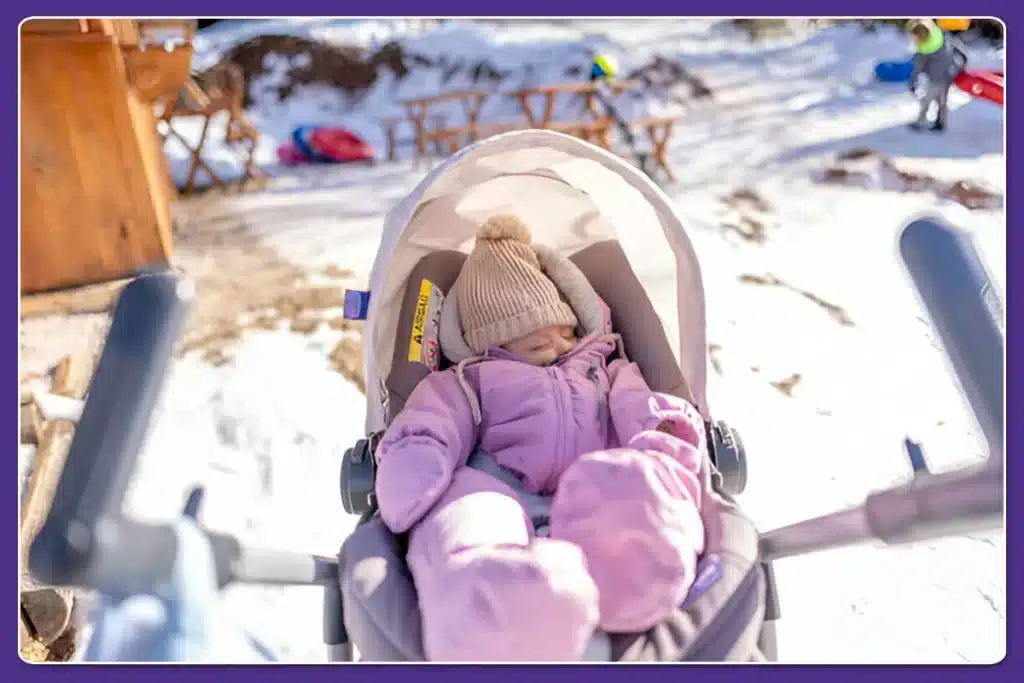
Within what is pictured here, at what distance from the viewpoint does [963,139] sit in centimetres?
216

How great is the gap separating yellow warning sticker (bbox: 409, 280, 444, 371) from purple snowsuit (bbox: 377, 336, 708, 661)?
0.23 feet

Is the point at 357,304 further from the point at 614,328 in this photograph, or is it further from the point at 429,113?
the point at 429,113

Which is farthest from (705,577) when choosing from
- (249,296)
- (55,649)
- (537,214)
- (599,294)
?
(249,296)

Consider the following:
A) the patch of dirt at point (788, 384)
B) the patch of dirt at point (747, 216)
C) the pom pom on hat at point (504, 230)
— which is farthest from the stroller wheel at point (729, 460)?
the patch of dirt at point (747, 216)

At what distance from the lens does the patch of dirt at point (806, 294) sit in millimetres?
2152

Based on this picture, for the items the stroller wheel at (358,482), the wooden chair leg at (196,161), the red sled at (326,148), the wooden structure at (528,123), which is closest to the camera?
the stroller wheel at (358,482)

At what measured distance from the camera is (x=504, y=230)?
1356 mm

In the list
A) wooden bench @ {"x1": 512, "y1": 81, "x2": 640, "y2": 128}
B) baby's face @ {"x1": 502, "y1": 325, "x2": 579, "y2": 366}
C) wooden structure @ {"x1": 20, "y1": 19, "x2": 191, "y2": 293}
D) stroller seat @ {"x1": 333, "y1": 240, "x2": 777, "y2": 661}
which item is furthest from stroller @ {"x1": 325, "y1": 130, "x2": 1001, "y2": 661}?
wooden bench @ {"x1": 512, "y1": 81, "x2": 640, "y2": 128}

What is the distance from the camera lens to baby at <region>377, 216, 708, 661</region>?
874 millimetres

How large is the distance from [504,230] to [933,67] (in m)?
1.21

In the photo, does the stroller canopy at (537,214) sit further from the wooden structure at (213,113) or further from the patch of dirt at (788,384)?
the wooden structure at (213,113)

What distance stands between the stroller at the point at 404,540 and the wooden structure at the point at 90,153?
33.0 inches

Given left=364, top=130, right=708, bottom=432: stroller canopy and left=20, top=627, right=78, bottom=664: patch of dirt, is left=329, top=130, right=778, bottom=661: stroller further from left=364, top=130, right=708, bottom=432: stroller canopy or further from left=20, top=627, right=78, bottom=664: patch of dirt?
left=20, top=627, right=78, bottom=664: patch of dirt

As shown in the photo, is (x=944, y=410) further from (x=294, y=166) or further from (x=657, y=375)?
(x=294, y=166)
